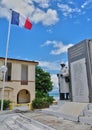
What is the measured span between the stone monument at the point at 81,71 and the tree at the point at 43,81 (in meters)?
16.8

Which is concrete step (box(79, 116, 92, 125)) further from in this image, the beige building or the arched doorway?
the arched doorway

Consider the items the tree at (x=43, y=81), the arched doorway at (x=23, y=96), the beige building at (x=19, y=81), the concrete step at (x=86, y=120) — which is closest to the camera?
the concrete step at (x=86, y=120)

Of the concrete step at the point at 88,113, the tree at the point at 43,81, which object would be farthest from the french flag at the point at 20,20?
the tree at the point at 43,81

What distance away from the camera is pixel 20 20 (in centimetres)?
1311

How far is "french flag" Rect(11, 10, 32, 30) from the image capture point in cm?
1282

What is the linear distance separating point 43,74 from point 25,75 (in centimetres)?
545

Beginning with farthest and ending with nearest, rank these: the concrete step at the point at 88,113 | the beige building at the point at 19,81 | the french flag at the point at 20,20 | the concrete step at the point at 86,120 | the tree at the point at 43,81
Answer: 1. the tree at the point at 43,81
2. the beige building at the point at 19,81
3. the french flag at the point at 20,20
4. the concrete step at the point at 88,113
5. the concrete step at the point at 86,120

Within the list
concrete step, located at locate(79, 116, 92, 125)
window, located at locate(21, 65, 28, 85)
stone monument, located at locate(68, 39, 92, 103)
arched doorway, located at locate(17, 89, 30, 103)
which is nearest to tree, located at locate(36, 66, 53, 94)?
arched doorway, located at locate(17, 89, 30, 103)

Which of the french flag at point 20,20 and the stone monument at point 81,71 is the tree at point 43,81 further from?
the stone monument at point 81,71

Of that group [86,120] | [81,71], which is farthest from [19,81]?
[86,120]

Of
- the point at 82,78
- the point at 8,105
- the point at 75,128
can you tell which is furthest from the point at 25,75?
the point at 75,128

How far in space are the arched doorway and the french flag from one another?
11.4 m

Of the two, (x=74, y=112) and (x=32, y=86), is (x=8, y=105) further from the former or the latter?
(x=74, y=112)

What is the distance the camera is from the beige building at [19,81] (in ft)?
65.3
